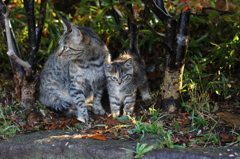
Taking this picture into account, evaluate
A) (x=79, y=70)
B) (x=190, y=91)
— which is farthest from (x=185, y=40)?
(x=79, y=70)

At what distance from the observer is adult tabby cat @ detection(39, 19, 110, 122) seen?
4336 millimetres

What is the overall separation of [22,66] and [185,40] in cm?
221

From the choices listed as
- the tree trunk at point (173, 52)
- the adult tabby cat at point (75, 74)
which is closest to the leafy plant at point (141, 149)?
the tree trunk at point (173, 52)

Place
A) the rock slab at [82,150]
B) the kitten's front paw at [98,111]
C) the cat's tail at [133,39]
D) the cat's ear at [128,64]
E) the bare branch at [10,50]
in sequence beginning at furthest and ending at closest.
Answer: the cat's tail at [133,39]
the kitten's front paw at [98,111]
the cat's ear at [128,64]
the bare branch at [10,50]
the rock slab at [82,150]

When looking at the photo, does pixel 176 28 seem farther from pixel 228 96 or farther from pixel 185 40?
pixel 228 96

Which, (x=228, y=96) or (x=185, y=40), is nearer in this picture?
(x=185, y=40)

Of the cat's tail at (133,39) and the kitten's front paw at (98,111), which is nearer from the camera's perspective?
the kitten's front paw at (98,111)

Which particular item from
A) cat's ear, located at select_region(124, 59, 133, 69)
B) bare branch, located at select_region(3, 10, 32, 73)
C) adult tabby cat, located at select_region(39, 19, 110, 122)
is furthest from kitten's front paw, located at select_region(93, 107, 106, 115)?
bare branch, located at select_region(3, 10, 32, 73)

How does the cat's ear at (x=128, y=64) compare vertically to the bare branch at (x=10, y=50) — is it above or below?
below

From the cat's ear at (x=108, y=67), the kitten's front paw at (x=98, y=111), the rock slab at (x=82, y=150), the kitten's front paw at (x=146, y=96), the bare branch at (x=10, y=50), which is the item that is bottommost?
the kitten's front paw at (x=98, y=111)

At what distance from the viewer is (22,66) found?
4469 millimetres

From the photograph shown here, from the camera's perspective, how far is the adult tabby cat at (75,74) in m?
4.34

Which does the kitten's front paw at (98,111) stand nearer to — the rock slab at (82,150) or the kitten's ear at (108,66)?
the kitten's ear at (108,66)

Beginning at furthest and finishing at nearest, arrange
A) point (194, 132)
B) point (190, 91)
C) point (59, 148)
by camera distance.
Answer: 1. point (190, 91)
2. point (194, 132)
3. point (59, 148)
